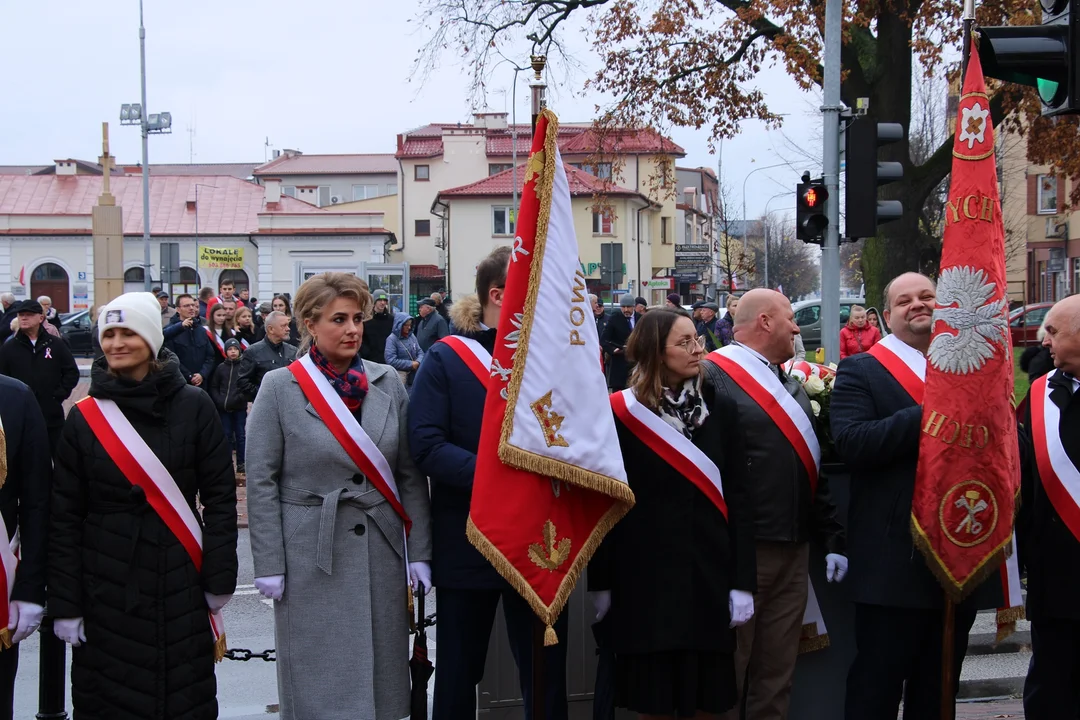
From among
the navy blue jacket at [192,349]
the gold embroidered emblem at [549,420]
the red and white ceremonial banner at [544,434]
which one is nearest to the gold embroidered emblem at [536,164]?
the red and white ceremonial banner at [544,434]

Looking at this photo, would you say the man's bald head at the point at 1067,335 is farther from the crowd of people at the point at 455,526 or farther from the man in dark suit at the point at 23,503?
the man in dark suit at the point at 23,503

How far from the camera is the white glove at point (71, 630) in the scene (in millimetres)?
3829

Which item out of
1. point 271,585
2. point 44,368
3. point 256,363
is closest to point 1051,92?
point 271,585

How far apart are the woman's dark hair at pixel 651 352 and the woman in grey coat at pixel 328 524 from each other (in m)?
0.96

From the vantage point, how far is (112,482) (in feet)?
12.6

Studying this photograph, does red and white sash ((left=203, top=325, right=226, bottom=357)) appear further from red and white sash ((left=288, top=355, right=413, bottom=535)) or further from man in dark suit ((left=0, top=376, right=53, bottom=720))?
red and white sash ((left=288, top=355, right=413, bottom=535))

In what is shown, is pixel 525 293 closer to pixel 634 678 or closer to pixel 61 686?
pixel 634 678

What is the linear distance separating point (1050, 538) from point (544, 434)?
212cm

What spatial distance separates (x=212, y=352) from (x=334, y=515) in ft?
27.3

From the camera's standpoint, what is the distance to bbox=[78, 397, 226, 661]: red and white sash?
Result: 3848mm

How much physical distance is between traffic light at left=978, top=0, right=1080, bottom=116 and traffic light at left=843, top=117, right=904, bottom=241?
368 centimetres

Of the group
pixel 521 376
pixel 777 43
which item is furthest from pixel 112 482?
pixel 777 43

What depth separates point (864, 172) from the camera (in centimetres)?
888

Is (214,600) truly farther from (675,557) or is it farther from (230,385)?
(230,385)
